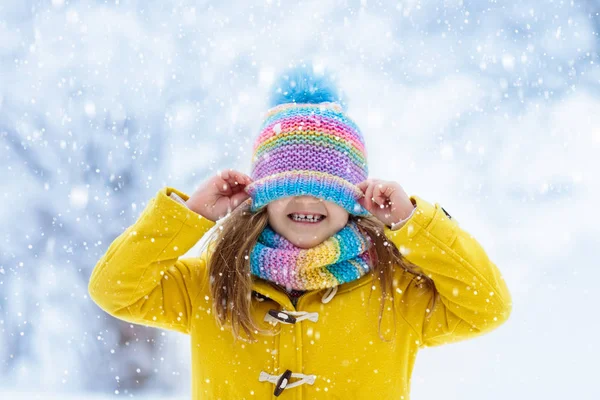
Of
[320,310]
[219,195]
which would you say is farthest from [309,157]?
Answer: [320,310]

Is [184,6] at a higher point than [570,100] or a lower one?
higher

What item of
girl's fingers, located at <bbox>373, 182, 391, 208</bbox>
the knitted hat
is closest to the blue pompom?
the knitted hat

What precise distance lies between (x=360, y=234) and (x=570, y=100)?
353 centimetres

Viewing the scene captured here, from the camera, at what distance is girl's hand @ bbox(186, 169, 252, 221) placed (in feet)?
6.21

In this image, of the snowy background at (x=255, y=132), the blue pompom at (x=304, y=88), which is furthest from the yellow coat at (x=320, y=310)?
the snowy background at (x=255, y=132)

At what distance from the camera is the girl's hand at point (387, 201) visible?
71.3 inches

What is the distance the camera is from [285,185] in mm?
1917

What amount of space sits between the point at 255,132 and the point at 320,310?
2436mm

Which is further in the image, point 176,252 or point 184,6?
point 184,6

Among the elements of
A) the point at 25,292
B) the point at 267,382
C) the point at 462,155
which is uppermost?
the point at 462,155

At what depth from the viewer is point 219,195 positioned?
76.4 inches

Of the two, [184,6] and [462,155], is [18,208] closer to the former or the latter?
[184,6]

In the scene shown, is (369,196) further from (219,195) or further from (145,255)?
(145,255)

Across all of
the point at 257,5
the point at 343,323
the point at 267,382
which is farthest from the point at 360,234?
the point at 257,5
